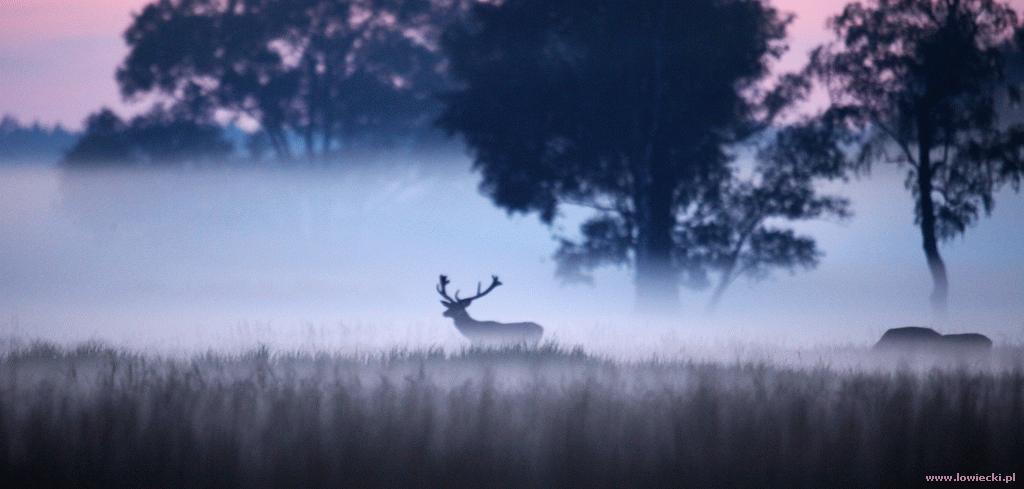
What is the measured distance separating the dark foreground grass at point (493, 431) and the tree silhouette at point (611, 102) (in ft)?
50.8

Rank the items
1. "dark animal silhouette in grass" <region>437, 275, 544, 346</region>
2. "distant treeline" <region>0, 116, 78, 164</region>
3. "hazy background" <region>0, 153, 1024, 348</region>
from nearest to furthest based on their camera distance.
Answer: "dark animal silhouette in grass" <region>437, 275, 544, 346</region>, "hazy background" <region>0, 153, 1024, 348</region>, "distant treeline" <region>0, 116, 78, 164</region>

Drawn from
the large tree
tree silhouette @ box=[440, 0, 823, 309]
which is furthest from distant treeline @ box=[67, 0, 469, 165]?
the large tree

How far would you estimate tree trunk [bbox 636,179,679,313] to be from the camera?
2741cm

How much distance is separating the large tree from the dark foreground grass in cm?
1561

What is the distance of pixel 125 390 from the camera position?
10617 mm

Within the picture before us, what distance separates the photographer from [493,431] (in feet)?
31.1

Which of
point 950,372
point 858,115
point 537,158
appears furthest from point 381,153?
point 950,372

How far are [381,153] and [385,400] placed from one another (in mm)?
31676

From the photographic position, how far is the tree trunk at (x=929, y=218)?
26.6 meters

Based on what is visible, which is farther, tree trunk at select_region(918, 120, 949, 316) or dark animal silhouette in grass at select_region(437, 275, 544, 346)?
tree trunk at select_region(918, 120, 949, 316)

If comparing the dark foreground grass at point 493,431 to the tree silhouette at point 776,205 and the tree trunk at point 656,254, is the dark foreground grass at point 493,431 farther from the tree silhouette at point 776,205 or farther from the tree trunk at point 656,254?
the tree silhouette at point 776,205

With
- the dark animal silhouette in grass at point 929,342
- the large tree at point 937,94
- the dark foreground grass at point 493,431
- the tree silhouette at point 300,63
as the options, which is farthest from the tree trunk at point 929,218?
the tree silhouette at point 300,63

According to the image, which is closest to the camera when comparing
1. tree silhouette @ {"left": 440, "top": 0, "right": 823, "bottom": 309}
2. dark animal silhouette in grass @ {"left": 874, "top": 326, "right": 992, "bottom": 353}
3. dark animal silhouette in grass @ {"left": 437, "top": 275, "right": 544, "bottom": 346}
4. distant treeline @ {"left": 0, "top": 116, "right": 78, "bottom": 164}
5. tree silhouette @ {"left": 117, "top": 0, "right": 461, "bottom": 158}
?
dark animal silhouette in grass @ {"left": 874, "top": 326, "right": 992, "bottom": 353}

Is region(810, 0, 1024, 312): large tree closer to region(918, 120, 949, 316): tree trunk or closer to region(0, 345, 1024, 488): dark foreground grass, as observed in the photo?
region(918, 120, 949, 316): tree trunk
